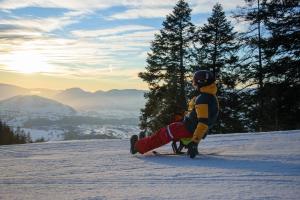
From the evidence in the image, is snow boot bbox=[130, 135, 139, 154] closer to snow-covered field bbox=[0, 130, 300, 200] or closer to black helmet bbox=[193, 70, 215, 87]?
snow-covered field bbox=[0, 130, 300, 200]

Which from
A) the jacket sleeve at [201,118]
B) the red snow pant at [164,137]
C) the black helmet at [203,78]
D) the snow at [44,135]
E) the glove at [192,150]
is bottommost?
the snow at [44,135]

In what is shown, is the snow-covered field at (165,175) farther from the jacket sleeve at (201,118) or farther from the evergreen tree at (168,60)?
the evergreen tree at (168,60)

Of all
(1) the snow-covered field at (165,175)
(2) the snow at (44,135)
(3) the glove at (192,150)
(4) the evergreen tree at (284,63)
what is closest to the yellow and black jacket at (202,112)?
(3) the glove at (192,150)

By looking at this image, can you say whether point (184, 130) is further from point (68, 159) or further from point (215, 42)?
point (215, 42)

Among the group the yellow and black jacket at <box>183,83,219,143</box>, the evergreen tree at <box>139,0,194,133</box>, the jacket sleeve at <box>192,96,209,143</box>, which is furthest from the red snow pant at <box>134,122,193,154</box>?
the evergreen tree at <box>139,0,194,133</box>

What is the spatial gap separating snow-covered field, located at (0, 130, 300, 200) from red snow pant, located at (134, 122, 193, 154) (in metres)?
0.19

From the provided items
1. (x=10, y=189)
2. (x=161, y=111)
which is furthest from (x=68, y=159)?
(x=161, y=111)

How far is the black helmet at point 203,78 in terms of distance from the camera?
6898mm

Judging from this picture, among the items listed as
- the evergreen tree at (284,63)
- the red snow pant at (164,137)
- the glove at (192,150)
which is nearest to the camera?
the glove at (192,150)

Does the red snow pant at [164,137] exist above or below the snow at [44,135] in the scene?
above

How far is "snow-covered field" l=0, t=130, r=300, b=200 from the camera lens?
4.00 metres

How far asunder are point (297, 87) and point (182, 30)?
13.8 metres

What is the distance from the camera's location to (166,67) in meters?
32.7

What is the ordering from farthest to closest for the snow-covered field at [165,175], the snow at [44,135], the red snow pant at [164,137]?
the snow at [44,135], the red snow pant at [164,137], the snow-covered field at [165,175]
